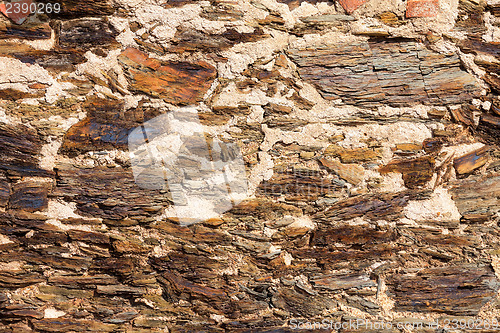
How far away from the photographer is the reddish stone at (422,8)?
1.43 meters

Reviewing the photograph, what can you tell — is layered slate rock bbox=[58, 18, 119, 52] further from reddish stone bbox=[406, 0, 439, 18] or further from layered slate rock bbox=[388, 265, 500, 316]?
layered slate rock bbox=[388, 265, 500, 316]

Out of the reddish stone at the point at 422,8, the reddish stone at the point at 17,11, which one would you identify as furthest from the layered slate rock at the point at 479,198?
the reddish stone at the point at 17,11

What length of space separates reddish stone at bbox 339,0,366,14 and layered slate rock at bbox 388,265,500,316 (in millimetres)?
1056

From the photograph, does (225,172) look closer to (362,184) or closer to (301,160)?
(301,160)

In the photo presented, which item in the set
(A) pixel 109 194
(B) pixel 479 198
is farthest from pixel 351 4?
(A) pixel 109 194

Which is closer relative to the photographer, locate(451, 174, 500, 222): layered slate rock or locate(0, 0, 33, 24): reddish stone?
locate(0, 0, 33, 24): reddish stone

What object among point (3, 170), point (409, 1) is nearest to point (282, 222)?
point (409, 1)

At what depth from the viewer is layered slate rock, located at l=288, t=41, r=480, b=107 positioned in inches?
58.4

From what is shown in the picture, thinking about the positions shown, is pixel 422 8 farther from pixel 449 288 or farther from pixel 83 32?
pixel 83 32

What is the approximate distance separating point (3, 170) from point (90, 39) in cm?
59

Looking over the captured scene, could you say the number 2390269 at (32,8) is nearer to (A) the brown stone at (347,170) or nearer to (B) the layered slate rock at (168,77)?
(B) the layered slate rock at (168,77)

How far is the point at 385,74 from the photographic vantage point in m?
1.49

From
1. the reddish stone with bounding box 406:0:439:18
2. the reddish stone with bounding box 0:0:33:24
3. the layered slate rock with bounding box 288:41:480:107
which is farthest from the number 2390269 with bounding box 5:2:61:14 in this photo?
the reddish stone with bounding box 406:0:439:18

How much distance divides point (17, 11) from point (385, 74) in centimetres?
137
